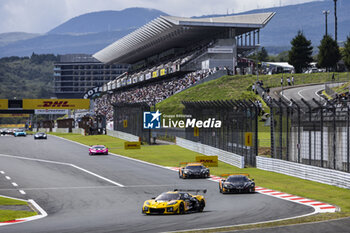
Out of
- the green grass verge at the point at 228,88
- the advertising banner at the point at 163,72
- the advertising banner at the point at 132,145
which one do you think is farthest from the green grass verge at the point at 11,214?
the advertising banner at the point at 163,72

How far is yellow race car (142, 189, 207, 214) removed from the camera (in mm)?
20259

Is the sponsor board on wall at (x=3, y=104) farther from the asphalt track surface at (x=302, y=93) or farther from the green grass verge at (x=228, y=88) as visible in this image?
the asphalt track surface at (x=302, y=93)

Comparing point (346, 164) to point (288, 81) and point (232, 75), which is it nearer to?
point (288, 81)

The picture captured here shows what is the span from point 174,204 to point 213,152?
28578 millimetres

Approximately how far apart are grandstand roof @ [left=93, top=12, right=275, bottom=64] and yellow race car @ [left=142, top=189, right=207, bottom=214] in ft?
250

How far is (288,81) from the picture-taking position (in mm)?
77750

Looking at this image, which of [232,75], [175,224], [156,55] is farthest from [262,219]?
[156,55]

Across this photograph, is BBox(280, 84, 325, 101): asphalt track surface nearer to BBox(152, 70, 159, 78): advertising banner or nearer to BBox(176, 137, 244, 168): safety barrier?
BBox(176, 137, 244, 168): safety barrier

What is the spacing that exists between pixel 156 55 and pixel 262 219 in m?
120

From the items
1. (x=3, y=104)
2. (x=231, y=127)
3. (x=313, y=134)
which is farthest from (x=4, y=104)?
(x=313, y=134)

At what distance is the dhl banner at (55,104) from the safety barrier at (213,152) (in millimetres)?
50649

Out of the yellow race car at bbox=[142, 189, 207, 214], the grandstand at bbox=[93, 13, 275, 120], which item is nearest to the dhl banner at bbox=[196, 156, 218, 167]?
the yellow race car at bbox=[142, 189, 207, 214]

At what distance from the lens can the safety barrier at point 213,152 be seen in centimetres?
4144

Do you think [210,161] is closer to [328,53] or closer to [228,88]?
[228,88]
